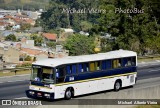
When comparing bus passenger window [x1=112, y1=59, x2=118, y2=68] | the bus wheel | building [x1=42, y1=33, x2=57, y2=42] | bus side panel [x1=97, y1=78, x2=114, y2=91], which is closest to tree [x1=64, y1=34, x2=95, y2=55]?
bus passenger window [x1=112, y1=59, x2=118, y2=68]

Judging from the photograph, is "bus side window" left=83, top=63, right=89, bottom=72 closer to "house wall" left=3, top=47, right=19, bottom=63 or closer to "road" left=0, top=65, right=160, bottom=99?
"road" left=0, top=65, right=160, bottom=99

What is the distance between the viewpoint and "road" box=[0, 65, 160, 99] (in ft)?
76.3

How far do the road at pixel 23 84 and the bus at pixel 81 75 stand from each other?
5.24 ft

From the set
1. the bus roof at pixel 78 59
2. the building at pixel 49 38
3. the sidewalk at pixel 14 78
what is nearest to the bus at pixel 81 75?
the bus roof at pixel 78 59

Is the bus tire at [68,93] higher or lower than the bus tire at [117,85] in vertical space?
higher

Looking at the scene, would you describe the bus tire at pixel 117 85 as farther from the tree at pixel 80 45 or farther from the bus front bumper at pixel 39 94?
the tree at pixel 80 45

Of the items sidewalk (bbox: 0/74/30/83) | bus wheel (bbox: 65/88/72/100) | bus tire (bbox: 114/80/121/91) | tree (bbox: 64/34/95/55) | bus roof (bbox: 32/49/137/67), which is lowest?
tree (bbox: 64/34/95/55)

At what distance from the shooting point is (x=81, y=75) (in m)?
22.9

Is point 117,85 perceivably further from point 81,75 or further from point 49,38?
point 49,38

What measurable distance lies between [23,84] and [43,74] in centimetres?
581

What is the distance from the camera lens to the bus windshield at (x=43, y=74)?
2123cm

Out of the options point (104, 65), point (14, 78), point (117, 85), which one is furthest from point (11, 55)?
point (104, 65)

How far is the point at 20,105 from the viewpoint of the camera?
19.9 metres

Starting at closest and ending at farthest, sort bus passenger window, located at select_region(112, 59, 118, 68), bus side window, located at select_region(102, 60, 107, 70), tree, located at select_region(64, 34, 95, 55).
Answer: bus side window, located at select_region(102, 60, 107, 70), bus passenger window, located at select_region(112, 59, 118, 68), tree, located at select_region(64, 34, 95, 55)
